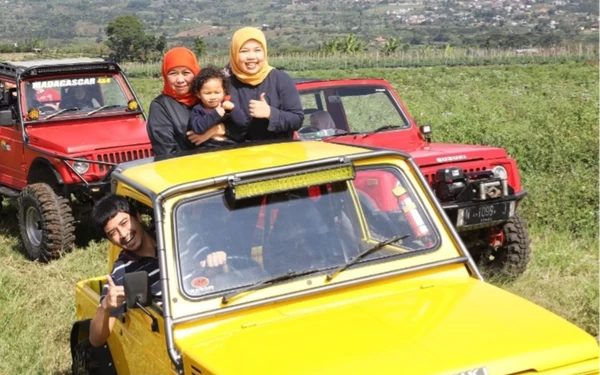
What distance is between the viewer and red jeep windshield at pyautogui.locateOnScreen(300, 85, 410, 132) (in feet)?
27.5

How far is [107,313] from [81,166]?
218 inches

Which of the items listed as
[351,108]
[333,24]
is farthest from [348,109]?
[333,24]

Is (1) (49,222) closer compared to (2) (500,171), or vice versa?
(2) (500,171)

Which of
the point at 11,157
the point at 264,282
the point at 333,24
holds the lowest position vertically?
the point at 333,24

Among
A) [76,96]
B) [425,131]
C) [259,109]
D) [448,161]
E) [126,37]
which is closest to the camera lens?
[259,109]

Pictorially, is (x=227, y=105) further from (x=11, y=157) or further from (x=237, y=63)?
(x=11, y=157)

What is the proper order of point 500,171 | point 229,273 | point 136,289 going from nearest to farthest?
point 136,289 → point 229,273 → point 500,171

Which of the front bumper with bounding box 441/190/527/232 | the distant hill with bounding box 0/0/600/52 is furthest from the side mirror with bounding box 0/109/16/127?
the distant hill with bounding box 0/0/600/52

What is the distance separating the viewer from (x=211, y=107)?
18.1 ft

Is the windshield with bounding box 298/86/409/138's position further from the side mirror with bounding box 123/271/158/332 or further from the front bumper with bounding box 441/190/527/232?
the side mirror with bounding box 123/271/158/332

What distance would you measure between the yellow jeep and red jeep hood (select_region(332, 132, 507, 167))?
2.73 meters

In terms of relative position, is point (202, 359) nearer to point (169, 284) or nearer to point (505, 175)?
point (169, 284)

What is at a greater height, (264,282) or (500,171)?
(264,282)

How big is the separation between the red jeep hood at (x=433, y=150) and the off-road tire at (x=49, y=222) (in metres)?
3.14
